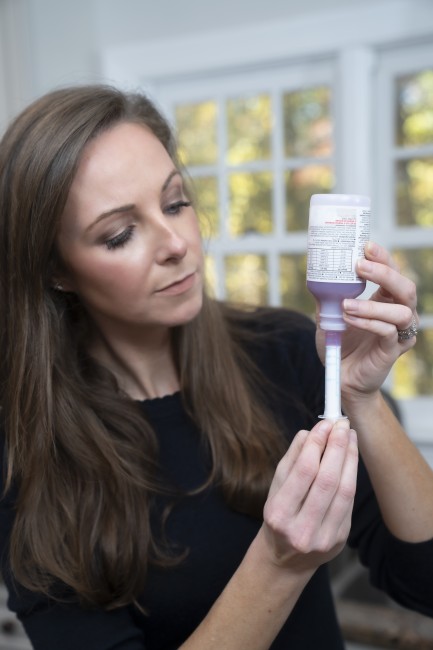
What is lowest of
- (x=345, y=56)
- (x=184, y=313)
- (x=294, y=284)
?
(x=294, y=284)

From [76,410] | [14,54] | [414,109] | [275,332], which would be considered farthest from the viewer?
[14,54]

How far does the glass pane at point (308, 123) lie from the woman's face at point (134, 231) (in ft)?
6.05

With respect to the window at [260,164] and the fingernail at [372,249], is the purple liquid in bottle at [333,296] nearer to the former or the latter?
the fingernail at [372,249]

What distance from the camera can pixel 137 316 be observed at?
1.14 metres

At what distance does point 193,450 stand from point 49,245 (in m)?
0.42

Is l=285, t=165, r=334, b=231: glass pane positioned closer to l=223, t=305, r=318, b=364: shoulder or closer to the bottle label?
l=223, t=305, r=318, b=364: shoulder

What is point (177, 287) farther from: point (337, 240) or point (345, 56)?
point (345, 56)

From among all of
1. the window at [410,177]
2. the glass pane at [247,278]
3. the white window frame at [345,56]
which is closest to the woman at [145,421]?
the white window frame at [345,56]

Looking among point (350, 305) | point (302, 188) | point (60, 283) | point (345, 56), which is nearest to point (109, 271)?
point (60, 283)

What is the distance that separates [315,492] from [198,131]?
2.58 m

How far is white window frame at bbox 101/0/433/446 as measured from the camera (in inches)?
101

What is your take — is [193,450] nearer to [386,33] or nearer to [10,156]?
[10,156]

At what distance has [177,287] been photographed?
3.66ft

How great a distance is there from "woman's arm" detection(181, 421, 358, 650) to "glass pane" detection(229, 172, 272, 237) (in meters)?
2.25
